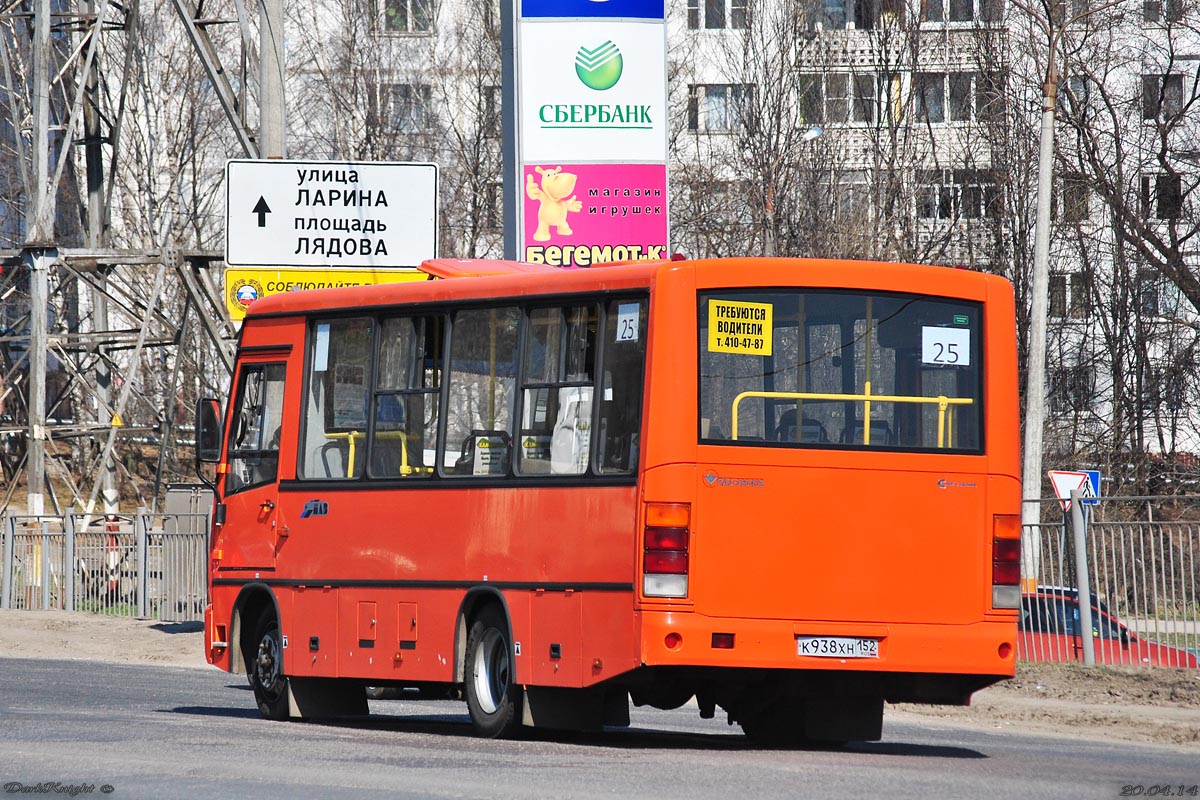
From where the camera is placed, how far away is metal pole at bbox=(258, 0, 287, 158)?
2422cm

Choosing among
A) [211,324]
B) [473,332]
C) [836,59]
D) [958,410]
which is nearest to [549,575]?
[473,332]

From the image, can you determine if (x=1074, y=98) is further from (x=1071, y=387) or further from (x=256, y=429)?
(x=256, y=429)

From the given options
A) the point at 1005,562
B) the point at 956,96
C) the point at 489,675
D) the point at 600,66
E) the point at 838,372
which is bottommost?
the point at 489,675

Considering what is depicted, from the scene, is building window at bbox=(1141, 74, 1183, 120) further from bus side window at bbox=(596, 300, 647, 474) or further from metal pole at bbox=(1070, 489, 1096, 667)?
bus side window at bbox=(596, 300, 647, 474)

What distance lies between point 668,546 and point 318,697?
451 centimetres

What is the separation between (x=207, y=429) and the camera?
49.3ft

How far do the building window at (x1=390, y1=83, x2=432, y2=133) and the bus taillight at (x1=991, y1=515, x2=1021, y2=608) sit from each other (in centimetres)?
4322

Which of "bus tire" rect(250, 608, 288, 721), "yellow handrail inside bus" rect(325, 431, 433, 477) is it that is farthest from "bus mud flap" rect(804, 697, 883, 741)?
"bus tire" rect(250, 608, 288, 721)

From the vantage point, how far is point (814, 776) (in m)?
10.2

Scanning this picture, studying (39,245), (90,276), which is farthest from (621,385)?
(90,276)

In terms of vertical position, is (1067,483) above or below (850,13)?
below

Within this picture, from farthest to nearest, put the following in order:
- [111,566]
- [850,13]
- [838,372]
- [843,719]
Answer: [850,13]
[111,566]
[843,719]
[838,372]

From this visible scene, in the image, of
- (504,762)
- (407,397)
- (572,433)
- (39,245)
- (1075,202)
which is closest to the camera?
(504,762)

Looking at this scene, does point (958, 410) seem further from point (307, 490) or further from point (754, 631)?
point (307, 490)
